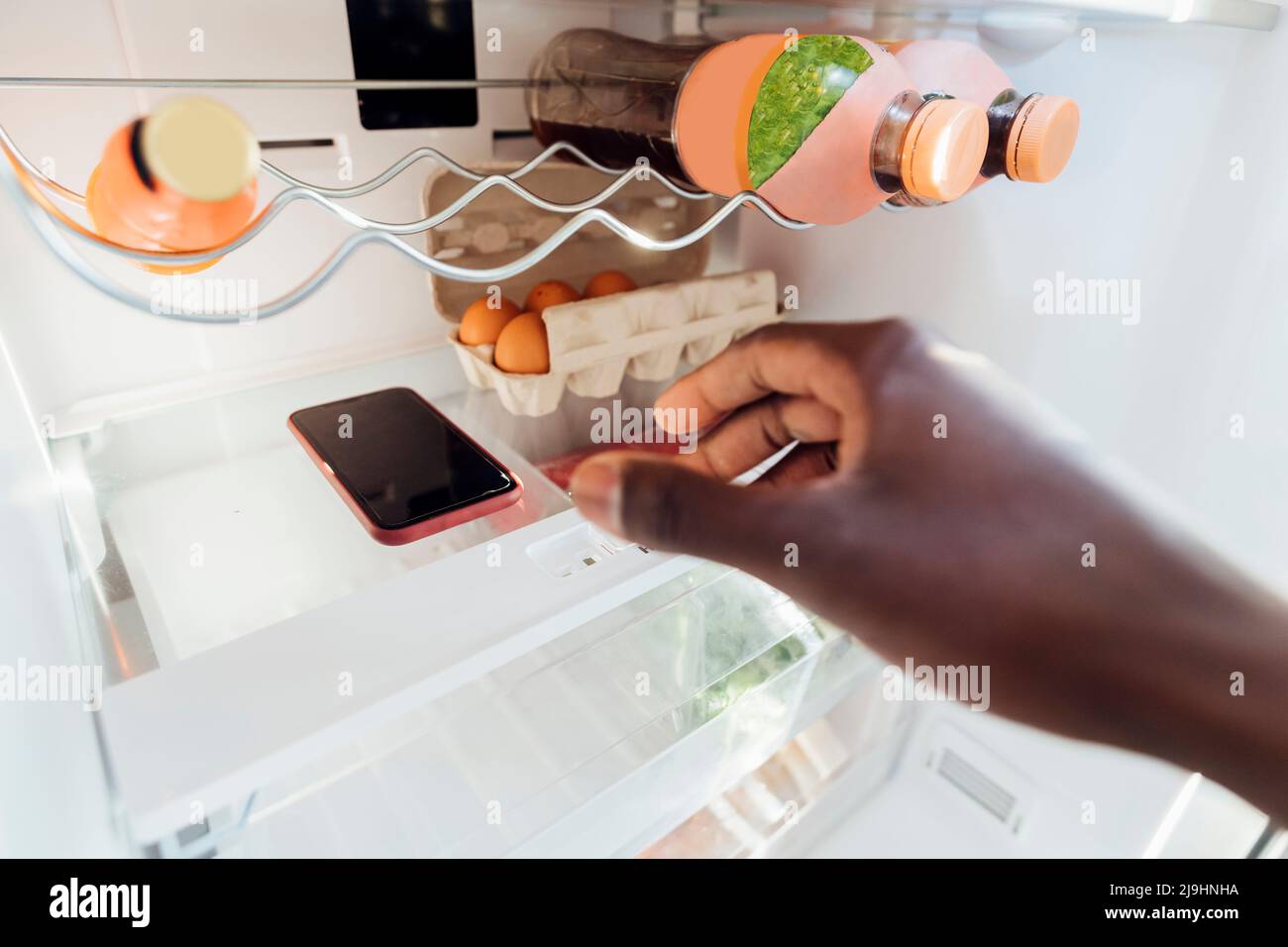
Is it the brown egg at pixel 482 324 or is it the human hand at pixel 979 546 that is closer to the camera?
the human hand at pixel 979 546

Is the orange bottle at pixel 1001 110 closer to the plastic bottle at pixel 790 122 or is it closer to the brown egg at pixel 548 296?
the plastic bottle at pixel 790 122

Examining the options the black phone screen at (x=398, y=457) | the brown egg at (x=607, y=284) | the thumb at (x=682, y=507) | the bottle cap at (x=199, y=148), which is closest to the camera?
the bottle cap at (x=199, y=148)

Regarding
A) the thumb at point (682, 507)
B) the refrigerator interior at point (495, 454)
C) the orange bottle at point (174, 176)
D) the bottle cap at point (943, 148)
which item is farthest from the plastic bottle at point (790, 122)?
the orange bottle at point (174, 176)

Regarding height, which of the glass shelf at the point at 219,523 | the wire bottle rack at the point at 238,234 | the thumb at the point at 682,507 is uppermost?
the wire bottle rack at the point at 238,234

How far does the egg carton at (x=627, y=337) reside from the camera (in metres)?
0.65

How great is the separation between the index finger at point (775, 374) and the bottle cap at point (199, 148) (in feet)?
0.81

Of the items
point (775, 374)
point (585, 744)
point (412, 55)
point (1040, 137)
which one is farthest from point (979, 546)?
point (412, 55)

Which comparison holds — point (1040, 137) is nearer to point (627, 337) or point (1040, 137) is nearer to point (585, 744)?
point (627, 337)

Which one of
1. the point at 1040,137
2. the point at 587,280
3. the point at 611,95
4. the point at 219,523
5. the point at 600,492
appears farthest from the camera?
the point at 587,280

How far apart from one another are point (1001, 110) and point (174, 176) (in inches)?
18.6

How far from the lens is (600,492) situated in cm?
34

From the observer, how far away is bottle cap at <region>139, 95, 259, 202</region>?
0.76ft

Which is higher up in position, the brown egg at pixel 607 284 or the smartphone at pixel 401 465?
the brown egg at pixel 607 284
